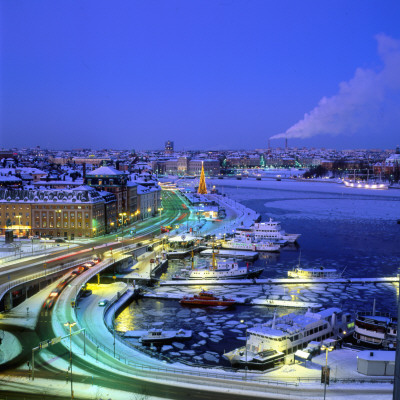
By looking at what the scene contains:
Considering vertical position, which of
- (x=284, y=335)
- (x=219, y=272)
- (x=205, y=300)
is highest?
(x=284, y=335)

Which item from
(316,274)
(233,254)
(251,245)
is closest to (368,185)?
(251,245)

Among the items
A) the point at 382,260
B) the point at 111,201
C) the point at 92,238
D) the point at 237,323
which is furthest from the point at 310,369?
the point at 111,201

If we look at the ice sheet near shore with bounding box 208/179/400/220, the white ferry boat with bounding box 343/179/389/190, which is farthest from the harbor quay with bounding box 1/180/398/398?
the white ferry boat with bounding box 343/179/389/190

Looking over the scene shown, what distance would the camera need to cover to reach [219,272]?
92.9 ft

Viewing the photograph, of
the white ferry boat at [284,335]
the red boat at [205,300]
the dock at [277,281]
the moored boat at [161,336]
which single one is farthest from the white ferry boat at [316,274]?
the moored boat at [161,336]

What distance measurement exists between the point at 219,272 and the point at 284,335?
36.8 feet

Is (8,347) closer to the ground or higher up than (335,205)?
closer to the ground

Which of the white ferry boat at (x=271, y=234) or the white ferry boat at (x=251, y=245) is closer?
the white ferry boat at (x=251, y=245)

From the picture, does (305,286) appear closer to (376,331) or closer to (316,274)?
(316,274)

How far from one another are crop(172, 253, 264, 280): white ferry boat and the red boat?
4.44 meters

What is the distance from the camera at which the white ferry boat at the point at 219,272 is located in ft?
91.9

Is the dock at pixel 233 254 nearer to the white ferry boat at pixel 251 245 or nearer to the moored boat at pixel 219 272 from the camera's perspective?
the white ferry boat at pixel 251 245

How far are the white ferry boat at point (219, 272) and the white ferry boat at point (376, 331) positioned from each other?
9950 mm

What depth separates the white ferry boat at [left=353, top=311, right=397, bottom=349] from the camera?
59.7 feet
